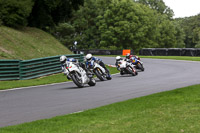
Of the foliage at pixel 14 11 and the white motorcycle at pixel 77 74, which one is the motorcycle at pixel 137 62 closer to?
the foliage at pixel 14 11

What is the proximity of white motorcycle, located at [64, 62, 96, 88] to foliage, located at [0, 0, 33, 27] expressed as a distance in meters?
13.5

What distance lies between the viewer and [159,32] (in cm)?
9281

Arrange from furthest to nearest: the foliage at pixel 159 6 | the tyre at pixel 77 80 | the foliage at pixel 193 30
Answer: the foliage at pixel 159 6
the foliage at pixel 193 30
the tyre at pixel 77 80

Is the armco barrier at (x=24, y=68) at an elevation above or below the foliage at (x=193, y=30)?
below

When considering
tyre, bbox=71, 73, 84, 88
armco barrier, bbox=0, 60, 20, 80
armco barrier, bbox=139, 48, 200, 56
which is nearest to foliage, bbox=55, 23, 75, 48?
armco barrier, bbox=139, 48, 200, 56

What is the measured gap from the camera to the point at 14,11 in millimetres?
27750

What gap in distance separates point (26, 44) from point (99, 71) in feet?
37.5

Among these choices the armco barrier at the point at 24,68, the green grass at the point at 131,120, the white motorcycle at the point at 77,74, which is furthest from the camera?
the armco barrier at the point at 24,68

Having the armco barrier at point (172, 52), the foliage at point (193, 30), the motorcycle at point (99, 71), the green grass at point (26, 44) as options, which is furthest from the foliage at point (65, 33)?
the motorcycle at point (99, 71)

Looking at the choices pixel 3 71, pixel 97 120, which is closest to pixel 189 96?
pixel 97 120

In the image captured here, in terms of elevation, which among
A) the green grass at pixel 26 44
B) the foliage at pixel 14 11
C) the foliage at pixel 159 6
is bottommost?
the green grass at pixel 26 44

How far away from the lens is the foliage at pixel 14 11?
2678 cm

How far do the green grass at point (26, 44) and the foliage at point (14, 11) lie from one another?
0.65 meters

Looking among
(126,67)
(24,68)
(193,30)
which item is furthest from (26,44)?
(193,30)
